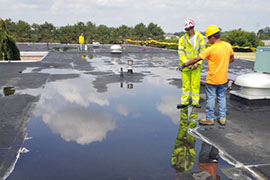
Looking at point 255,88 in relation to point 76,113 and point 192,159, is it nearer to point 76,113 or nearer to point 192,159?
point 192,159

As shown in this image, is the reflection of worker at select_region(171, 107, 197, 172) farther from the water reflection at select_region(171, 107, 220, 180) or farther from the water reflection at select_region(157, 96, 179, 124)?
the water reflection at select_region(157, 96, 179, 124)

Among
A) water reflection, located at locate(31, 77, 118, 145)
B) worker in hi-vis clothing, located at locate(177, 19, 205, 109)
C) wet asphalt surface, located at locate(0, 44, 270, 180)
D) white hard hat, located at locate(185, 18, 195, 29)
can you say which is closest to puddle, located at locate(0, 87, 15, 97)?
wet asphalt surface, located at locate(0, 44, 270, 180)

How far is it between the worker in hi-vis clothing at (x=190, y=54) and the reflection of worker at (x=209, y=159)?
6.91 feet

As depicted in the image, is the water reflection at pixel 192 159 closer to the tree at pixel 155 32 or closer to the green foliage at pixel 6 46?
the green foliage at pixel 6 46

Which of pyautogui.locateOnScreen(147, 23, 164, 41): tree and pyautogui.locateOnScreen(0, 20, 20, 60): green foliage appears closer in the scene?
pyautogui.locateOnScreen(0, 20, 20, 60): green foliage

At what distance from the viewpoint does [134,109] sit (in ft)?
18.0

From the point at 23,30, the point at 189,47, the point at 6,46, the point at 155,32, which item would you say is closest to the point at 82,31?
the point at 23,30

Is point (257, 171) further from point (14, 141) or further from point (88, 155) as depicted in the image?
point (14, 141)

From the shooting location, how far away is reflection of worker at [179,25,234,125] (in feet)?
13.9

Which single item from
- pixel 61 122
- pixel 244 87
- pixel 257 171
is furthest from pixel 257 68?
pixel 61 122

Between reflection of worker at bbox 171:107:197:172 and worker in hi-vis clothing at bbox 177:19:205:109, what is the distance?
3.75ft

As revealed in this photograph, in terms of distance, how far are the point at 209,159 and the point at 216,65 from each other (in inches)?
74.8

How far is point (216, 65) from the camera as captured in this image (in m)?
4.32

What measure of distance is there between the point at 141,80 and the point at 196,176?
257 inches
